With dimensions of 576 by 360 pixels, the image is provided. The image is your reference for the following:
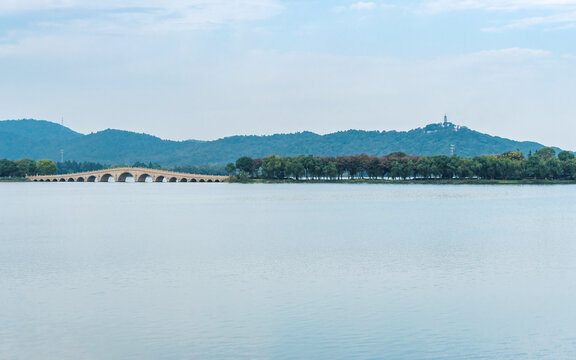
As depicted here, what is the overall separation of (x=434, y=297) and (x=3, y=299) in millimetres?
13045

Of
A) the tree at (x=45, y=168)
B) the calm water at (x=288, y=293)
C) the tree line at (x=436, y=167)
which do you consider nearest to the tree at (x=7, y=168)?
the tree at (x=45, y=168)

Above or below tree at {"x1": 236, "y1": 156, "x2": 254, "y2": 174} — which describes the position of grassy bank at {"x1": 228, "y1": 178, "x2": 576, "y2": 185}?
below

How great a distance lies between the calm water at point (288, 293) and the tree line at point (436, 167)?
9267cm

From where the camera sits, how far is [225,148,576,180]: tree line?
436ft

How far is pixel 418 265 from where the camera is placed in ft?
90.7

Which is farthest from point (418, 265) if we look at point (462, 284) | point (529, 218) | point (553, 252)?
point (529, 218)

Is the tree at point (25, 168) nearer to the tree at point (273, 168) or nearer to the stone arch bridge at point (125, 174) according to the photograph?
the stone arch bridge at point (125, 174)

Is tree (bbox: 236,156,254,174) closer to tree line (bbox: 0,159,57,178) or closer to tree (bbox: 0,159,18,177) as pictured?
tree line (bbox: 0,159,57,178)

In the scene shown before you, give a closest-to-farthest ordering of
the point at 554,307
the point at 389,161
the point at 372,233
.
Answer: the point at 554,307 → the point at 372,233 → the point at 389,161

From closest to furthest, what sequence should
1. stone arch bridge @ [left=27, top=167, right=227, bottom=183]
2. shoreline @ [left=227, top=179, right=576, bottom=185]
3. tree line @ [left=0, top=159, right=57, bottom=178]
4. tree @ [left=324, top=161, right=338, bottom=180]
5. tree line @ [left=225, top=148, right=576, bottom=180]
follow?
shoreline @ [left=227, top=179, right=576, bottom=185] → tree line @ [left=225, top=148, right=576, bottom=180] → tree @ [left=324, top=161, right=338, bottom=180] → stone arch bridge @ [left=27, top=167, right=227, bottom=183] → tree line @ [left=0, top=159, right=57, bottom=178]

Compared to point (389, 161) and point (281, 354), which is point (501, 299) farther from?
point (389, 161)

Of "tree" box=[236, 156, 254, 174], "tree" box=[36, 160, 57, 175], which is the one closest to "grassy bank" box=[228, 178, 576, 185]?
"tree" box=[236, 156, 254, 174]

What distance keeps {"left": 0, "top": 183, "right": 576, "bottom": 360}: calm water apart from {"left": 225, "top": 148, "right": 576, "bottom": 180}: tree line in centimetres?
9267

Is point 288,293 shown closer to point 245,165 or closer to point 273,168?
point 273,168
